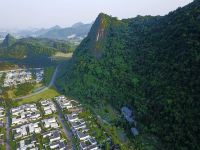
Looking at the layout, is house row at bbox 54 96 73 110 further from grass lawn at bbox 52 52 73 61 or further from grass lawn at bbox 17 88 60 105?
grass lawn at bbox 52 52 73 61

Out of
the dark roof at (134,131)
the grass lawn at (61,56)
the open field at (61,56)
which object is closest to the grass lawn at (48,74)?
the grass lawn at (61,56)

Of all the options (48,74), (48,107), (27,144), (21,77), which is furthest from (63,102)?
(21,77)

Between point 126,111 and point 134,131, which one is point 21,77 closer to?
point 126,111

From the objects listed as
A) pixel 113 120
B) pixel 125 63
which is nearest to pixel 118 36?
pixel 125 63

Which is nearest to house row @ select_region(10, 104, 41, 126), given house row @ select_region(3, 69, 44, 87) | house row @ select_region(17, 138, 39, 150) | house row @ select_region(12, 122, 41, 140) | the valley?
the valley

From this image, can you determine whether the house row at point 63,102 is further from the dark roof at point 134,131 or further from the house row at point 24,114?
the dark roof at point 134,131

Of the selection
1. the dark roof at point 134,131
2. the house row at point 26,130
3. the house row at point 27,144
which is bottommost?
the house row at point 27,144
